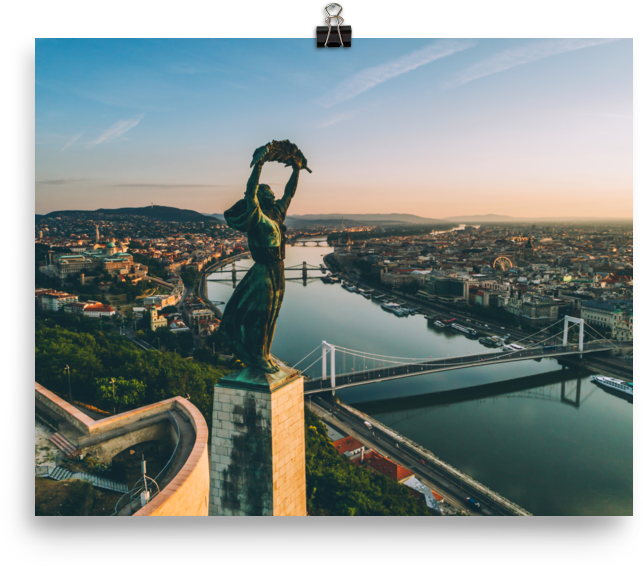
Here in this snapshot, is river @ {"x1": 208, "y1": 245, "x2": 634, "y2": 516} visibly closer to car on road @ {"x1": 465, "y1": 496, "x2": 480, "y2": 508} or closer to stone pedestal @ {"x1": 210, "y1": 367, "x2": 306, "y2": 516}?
car on road @ {"x1": 465, "y1": 496, "x2": 480, "y2": 508}

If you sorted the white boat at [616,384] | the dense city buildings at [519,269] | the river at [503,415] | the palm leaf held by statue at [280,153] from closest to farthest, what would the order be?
the palm leaf held by statue at [280,153] < the river at [503,415] < the white boat at [616,384] < the dense city buildings at [519,269]

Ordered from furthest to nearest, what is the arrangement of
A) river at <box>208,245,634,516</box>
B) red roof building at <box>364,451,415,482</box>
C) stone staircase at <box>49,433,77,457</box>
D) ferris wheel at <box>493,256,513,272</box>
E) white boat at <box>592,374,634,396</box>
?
ferris wheel at <box>493,256,513,272</box> → white boat at <box>592,374,634,396</box> → river at <box>208,245,634,516</box> → red roof building at <box>364,451,415,482</box> → stone staircase at <box>49,433,77,457</box>

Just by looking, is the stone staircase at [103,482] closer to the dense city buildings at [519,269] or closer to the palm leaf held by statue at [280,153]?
the palm leaf held by statue at [280,153]

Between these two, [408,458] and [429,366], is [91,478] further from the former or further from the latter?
[429,366]
